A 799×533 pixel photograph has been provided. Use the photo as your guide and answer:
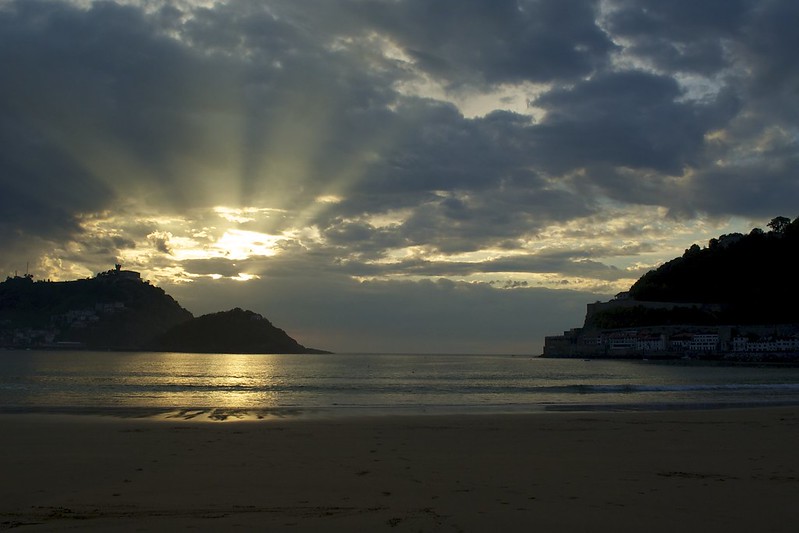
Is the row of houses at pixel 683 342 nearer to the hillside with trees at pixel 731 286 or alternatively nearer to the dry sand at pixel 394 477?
the hillside with trees at pixel 731 286

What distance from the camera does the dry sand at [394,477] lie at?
7812mm

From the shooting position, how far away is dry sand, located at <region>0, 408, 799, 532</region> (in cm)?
781

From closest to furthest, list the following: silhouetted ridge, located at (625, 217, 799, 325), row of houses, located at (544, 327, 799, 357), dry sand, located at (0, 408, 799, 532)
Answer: dry sand, located at (0, 408, 799, 532)
row of houses, located at (544, 327, 799, 357)
silhouetted ridge, located at (625, 217, 799, 325)

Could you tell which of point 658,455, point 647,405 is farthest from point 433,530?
point 647,405

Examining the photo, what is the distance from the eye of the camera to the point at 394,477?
10.7 m

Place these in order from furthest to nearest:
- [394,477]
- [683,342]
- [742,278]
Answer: [742,278] < [683,342] < [394,477]

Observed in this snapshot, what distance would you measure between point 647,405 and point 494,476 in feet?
68.5

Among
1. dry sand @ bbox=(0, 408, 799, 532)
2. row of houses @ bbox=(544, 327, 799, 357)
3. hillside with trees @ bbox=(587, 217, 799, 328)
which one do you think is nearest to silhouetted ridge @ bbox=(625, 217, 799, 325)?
hillside with trees @ bbox=(587, 217, 799, 328)

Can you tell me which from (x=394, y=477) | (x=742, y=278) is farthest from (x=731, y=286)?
(x=394, y=477)

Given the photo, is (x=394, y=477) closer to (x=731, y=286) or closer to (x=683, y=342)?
(x=683, y=342)

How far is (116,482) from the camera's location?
10086mm

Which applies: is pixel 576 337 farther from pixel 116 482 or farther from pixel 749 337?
pixel 116 482

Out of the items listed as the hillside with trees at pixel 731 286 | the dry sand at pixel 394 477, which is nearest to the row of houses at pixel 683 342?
the hillside with trees at pixel 731 286

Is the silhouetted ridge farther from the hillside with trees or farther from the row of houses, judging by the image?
the row of houses
